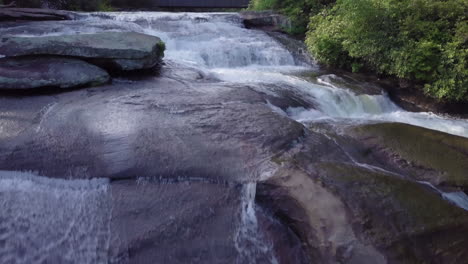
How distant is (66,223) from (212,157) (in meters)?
1.77

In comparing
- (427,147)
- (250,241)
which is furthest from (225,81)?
(250,241)

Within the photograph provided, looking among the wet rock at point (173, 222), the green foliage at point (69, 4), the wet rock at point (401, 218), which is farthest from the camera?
the green foliage at point (69, 4)

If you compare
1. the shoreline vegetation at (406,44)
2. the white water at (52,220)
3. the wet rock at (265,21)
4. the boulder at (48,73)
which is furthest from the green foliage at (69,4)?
the white water at (52,220)

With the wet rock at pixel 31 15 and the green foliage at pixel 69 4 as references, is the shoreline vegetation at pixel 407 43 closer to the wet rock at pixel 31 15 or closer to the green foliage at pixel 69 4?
the wet rock at pixel 31 15

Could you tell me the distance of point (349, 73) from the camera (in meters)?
9.84

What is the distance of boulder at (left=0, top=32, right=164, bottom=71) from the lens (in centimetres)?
698

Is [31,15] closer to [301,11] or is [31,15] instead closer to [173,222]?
[301,11]

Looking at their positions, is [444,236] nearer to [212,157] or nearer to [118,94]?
[212,157]

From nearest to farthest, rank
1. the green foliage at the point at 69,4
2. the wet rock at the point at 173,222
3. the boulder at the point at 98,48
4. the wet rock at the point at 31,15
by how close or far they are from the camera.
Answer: the wet rock at the point at 173,222 < the boulder at the point at 98,48 < the wet rock at the point at 31,15 < the green foliage at the point at 69,4

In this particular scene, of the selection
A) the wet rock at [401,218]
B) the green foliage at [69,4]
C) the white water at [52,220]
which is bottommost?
the white water at [52,220]

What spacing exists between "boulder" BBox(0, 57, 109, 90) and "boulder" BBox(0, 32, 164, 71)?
0.20 meters

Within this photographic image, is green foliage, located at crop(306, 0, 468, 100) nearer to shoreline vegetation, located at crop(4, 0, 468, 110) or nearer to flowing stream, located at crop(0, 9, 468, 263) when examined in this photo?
shoreline vegetation, located at crop(4, 0, 468, 110)

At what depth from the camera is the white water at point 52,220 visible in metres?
3.52

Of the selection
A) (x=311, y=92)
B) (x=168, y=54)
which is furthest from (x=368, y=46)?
(x=168, y=54)
